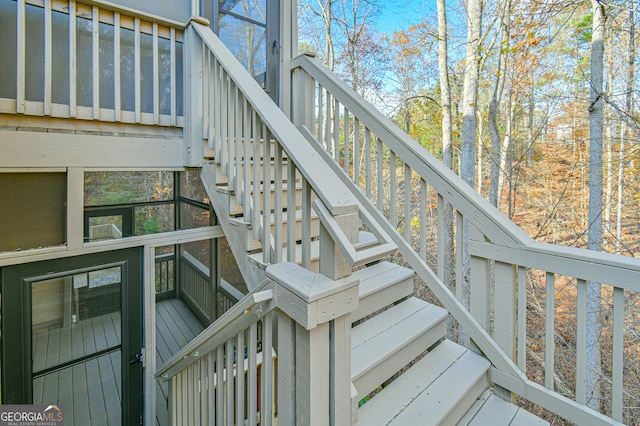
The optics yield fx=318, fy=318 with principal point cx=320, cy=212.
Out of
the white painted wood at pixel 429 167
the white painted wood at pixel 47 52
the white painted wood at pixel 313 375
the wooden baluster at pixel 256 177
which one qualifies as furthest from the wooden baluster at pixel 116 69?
the white painted wood at pixel 313 375

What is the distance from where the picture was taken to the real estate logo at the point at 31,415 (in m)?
2.05

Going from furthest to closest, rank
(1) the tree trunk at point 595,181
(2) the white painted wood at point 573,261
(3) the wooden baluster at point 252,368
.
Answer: (1) the tree trunk at point 595,181 < (2) the white painted wood at point 573,261 < (3) the wooden baluster at point 252,368

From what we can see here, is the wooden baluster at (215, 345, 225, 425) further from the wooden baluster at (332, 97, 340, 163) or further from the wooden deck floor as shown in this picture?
the wooden baluster at (332, 97, 340, 163)

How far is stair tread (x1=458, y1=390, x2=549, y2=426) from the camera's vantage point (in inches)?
67.2

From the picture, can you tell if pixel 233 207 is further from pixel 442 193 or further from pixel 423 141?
pixel 423 141

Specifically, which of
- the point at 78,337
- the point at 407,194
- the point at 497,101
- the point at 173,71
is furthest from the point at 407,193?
the point at 497,101

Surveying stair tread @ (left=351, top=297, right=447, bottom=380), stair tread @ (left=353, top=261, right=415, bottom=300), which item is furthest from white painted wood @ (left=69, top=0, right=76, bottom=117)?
stair tread @ (left=351, top=297, right=447, bottom=380)

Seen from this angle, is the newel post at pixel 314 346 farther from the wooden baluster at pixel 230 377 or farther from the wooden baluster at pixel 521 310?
the wooden baluster at pixel 521 310

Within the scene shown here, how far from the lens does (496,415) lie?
1.76 m

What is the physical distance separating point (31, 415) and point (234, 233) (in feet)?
6.13

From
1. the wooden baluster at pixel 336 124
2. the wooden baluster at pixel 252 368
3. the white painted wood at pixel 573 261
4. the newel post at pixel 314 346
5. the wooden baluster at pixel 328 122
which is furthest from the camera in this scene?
the wooden baluster at pixel 328 122

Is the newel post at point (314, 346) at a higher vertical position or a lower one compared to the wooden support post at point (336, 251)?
lower

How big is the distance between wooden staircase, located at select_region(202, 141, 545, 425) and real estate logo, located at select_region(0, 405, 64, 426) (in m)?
1.78

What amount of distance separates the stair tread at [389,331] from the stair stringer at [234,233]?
672 millimetres
